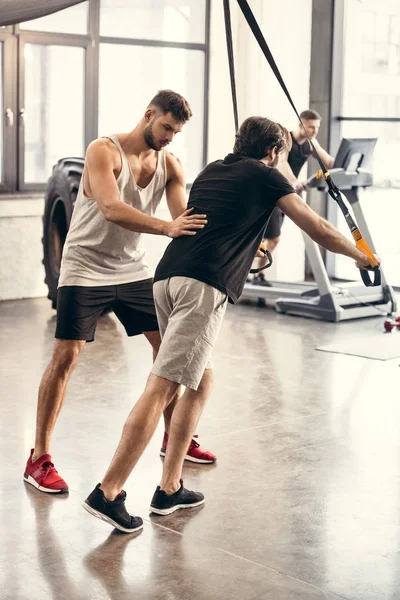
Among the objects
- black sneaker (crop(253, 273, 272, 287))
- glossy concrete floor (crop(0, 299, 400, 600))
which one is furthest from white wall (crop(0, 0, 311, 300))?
glossy concrete floor (crop(0, 299, 400, 600))

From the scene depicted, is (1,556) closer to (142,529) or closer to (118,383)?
(142,529)

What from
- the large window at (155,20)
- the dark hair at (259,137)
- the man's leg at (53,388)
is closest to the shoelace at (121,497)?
the man's leg at (53,388)

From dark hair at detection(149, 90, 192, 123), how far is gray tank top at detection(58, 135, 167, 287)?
231 millimetres

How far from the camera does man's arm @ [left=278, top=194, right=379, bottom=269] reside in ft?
10.4

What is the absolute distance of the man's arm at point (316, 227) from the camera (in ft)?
10.4

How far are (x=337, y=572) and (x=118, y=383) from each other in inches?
98.2

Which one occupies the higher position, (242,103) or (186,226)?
(242,103)

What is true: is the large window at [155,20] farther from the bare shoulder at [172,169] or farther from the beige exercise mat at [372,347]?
the bare shoulder at [172,169]

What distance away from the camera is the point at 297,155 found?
7715 millimetres

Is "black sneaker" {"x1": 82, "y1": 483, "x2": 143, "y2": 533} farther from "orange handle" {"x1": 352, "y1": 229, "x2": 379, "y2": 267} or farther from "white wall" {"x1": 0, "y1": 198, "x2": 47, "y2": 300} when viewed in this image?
"white wall" {"x1": 0, "y1": 198, "x2": 47, "y2": 300}

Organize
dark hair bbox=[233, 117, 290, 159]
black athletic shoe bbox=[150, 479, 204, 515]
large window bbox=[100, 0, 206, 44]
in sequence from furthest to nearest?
large window bbox=[100, 0, 206, 44]
black athletic shoe bbox=[150, 479, 204, 515]
dark hair bbox=[233, 117, 290, 159]

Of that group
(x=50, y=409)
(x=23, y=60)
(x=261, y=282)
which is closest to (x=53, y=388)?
(x=50, y=409)

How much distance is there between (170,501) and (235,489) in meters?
0.35

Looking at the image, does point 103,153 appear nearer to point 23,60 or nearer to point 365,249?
point 365,249
